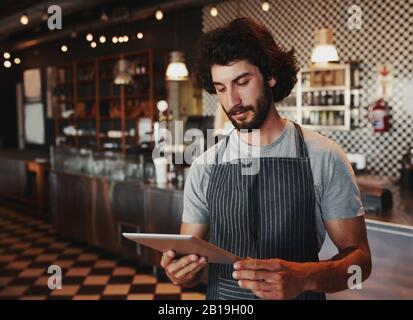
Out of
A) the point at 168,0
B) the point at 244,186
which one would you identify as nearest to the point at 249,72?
the point at 244,186

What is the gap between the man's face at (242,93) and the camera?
67.4 inches

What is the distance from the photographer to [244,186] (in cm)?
180

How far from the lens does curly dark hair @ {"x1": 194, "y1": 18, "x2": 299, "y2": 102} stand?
1737 millimetres

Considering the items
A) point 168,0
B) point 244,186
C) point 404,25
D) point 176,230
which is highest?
point 168,0

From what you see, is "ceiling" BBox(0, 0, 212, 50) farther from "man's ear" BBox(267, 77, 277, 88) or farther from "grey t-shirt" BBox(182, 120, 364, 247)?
"grey t-shirt" BBox(182, 120, 364, 247)

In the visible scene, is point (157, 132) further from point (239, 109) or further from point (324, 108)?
point (239, 109)

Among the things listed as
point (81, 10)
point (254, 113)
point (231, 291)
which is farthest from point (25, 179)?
point (254, 113)

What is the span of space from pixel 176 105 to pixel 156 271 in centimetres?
369

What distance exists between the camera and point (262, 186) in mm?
1790

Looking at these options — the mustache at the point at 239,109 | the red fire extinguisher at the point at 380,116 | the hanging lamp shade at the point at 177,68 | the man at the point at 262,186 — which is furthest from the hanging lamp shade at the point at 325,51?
the mustache at the point at 239,109

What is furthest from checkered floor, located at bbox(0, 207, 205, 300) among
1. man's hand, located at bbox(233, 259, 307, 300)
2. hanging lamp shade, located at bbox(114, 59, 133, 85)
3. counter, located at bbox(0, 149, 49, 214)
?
man's hand, located at bbox(233, 259, 307, 300)

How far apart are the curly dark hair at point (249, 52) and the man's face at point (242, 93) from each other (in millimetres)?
30
